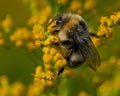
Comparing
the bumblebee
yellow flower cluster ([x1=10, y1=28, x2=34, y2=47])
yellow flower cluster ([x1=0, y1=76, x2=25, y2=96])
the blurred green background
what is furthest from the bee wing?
yellow flower cluster ([x1=0, y1=76, x2=25, y2=96])

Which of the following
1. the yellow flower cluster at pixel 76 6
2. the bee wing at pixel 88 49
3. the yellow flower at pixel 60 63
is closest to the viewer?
the bee wing at pixel 88 49

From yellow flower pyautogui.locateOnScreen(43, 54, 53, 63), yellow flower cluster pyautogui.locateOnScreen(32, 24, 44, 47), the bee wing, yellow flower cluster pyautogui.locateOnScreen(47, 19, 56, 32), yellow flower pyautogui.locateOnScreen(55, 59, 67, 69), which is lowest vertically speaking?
the bee wing

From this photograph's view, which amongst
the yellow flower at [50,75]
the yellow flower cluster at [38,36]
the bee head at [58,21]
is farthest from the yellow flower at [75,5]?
the yellow flower at [50,75]

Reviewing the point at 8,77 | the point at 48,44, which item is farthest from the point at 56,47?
the point at 8,77

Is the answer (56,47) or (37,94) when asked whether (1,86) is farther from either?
(56,47)

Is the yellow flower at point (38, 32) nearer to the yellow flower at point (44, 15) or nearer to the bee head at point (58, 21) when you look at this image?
the bee head at point (58, 21)

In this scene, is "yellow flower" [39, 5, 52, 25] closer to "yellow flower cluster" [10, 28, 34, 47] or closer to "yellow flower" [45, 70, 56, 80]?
"yellow flower cluster" [10, 28, 34, 47]

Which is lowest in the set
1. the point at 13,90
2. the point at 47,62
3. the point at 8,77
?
the point at 47,62
